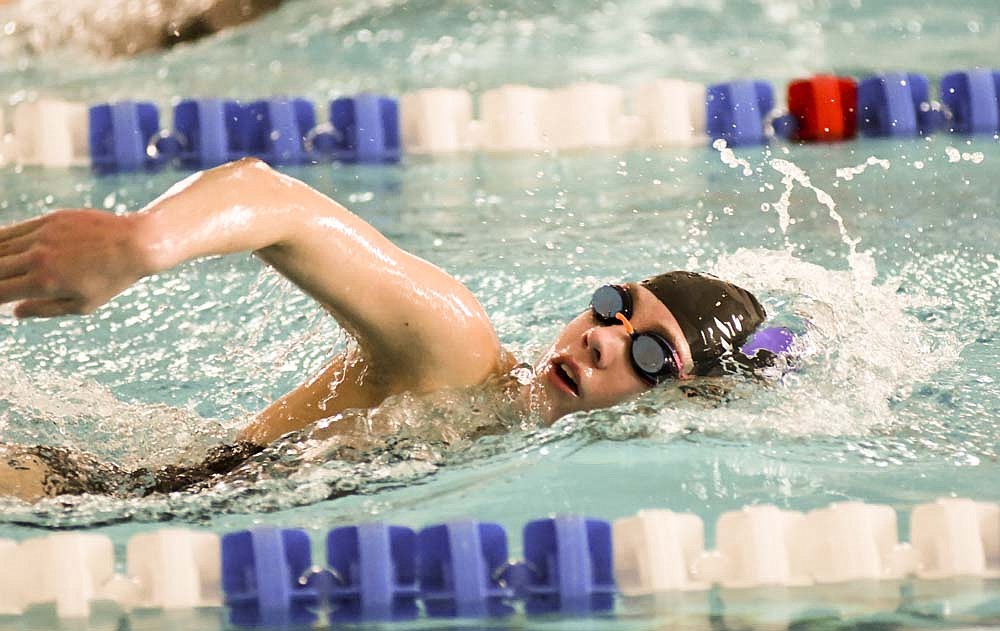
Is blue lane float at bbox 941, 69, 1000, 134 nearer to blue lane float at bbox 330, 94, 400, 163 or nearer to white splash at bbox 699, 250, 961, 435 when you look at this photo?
white splash at bbox 699, 250, 961, 435

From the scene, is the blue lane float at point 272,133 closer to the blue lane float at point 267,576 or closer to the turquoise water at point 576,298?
the turquoise water at point 576,298

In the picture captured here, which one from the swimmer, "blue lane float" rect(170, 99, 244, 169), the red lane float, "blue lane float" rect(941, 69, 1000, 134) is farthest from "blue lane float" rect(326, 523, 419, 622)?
"blue lane float" rect(941, 69, 1000, 134)

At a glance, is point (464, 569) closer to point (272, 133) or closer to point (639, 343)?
point (639, 343)

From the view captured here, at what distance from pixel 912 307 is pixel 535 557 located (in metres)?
1.51

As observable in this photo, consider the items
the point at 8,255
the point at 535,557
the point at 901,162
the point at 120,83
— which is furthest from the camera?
the point at 120,83

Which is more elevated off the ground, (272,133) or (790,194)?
(272,133)

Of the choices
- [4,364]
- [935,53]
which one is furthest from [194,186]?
[935,53]

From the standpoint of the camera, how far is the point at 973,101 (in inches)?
188

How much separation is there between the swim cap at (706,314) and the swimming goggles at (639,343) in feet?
0.17

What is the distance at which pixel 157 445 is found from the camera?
262cm

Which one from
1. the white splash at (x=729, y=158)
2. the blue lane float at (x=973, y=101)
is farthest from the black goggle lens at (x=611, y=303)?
the blue lane float at (x=973, y=101)

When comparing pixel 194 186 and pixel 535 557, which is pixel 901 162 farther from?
pixel 194 186

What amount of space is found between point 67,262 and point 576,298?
203 cm

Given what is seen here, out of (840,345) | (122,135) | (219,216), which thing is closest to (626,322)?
(840,345)
